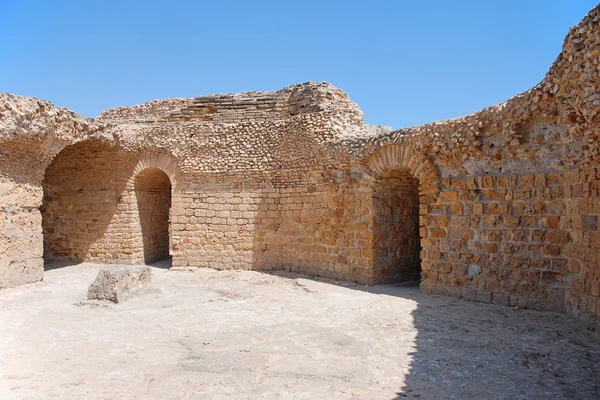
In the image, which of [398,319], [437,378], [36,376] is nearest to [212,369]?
[36,376]

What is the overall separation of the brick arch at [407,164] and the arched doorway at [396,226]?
0.60ft

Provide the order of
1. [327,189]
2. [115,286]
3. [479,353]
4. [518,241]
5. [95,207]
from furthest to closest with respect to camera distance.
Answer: [95,207]
[327,189]
[115,286]
[518,241]
[479,353]

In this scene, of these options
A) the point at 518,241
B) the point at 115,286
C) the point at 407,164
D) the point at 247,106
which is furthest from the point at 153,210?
the point at 518,241

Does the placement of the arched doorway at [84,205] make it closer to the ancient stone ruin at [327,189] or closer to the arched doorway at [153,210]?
the ancient stone ruin at [327,189]

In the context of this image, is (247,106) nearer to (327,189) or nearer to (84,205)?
(327,189)

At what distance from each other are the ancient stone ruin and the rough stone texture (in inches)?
90.6

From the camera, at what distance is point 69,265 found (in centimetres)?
1120

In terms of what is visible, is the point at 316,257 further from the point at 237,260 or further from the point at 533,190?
the point at 533,190

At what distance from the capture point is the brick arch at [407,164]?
23.8 ft

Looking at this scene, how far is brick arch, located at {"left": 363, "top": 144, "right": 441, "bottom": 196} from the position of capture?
23.8 ft

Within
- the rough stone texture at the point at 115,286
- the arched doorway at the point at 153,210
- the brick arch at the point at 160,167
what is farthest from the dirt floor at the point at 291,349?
the arched doorway at the point at 153,210

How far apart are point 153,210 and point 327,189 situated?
5525 millimetres

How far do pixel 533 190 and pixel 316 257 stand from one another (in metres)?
4.65

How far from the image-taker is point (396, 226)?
8766 mm
